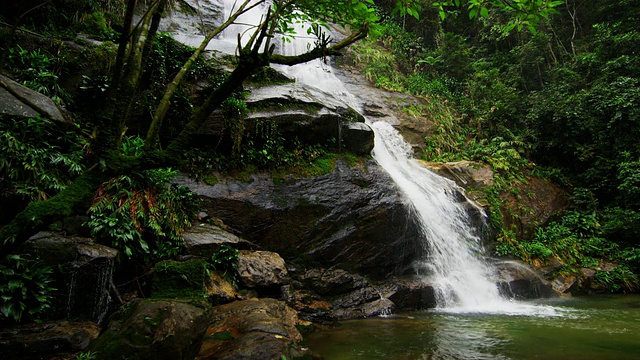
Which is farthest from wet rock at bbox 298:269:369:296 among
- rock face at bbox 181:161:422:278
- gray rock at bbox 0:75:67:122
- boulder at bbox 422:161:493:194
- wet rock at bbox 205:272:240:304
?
boulder at bbox 422:161:493:194

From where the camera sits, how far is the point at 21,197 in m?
4.53

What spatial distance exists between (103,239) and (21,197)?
46.3 inches

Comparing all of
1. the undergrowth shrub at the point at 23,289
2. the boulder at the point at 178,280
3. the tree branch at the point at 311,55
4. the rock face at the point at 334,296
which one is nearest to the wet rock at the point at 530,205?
the rock face at the point at 334,296

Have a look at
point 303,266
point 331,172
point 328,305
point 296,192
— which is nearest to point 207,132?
point 296,192

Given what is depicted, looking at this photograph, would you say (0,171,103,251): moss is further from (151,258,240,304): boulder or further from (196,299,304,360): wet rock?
(151,258,240,304): boulder

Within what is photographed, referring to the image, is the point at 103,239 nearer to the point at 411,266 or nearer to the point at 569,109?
the point at 411,266

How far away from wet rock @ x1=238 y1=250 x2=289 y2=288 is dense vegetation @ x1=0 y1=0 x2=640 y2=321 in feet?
4.24

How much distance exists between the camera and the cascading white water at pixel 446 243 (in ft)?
25.9

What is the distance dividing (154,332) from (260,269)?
3087mm

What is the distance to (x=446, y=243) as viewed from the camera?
9219mm

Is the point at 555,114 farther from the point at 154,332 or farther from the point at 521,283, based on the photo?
the point at 154,332

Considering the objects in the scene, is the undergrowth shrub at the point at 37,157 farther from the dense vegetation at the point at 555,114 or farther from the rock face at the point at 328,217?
the dense vegetation at the point at 555,114

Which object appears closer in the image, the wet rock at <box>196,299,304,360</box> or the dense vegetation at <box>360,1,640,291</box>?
the wet rock at <box>196,299,304,360</box>

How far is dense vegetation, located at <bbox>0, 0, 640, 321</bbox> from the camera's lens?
9.82ft
